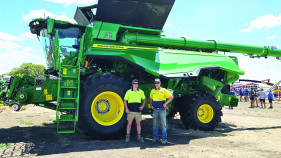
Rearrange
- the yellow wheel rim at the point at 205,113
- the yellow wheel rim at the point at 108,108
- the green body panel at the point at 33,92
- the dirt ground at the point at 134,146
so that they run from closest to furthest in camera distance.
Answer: the dirt ground at the point at 134,146
the yellow wheel rim at the point at 108,108
the green body panel at the point at 33,92
the yellow wheel rim at the point at 205,113

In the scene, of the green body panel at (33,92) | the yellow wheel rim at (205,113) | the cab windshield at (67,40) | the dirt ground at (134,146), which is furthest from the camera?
the yellow wheel rim at (205,113)

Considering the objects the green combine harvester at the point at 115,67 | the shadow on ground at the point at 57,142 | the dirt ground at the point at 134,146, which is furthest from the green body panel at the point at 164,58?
the dirt ground at the point at 134,146

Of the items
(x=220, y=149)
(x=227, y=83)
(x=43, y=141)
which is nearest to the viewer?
(x=220, y=149)

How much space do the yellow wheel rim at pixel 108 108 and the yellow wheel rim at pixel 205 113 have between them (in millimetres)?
2927

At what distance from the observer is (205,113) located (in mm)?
7594

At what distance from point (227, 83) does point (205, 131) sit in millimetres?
2362

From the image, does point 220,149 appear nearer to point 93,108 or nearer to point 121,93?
point 121,93

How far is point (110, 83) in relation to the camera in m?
5.80

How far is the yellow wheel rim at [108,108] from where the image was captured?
5.81 m

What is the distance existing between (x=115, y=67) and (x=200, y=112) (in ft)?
10.7

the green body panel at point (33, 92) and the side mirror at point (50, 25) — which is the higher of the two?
the side mirror at point (50, 25)

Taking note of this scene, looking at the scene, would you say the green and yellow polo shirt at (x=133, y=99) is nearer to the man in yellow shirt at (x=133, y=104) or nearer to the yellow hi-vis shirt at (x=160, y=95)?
the man in yellow shirt at (x=133, y=104)

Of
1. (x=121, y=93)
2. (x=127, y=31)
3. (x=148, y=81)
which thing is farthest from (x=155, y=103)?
(x=127, y=31)

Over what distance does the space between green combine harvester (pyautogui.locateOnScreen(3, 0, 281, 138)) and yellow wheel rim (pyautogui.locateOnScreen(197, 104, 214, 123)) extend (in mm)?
33
